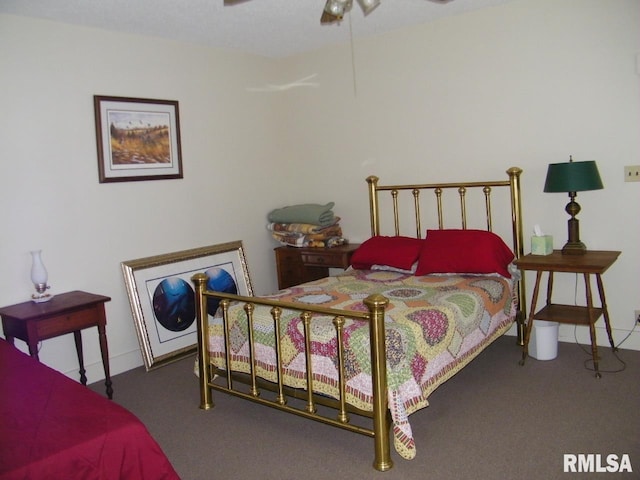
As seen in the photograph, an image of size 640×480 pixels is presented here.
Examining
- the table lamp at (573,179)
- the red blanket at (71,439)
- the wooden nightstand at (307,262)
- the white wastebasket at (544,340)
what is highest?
the table lamp at (573,179)

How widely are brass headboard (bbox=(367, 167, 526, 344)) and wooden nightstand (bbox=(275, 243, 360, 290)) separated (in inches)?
13.8

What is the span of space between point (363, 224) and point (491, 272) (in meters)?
1.45

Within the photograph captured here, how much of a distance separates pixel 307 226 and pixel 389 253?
0.96 meters

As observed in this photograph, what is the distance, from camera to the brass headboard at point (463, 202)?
13.0 ft

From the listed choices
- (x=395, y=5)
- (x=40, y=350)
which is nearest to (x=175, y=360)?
(x=40, y=350)

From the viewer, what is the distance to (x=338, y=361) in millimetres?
2631

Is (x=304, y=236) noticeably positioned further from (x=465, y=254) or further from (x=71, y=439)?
(x=71, y=439)

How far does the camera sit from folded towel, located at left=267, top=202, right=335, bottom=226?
15.7 ft

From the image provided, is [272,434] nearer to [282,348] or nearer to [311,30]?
[282,348]

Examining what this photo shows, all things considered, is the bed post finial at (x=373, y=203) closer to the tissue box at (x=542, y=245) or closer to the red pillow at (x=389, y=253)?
the red pillow at (x=389, y=253)

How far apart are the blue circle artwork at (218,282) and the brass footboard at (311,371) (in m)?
1.25

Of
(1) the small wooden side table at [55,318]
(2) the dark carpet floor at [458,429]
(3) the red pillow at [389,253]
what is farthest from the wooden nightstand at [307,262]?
(1) the small wooden side table at [55,318]

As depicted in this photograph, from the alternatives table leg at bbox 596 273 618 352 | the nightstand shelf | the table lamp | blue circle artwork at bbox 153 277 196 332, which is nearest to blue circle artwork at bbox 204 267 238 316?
blue circle artwork at bbox 153 277 196 332

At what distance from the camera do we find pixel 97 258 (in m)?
3.91
